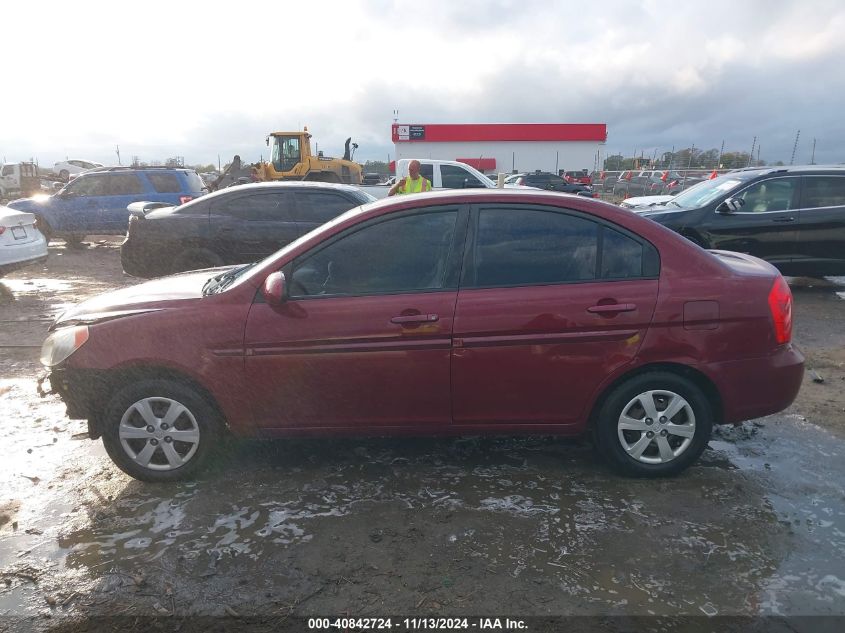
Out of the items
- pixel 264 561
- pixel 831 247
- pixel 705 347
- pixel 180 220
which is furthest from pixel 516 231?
pixel 831 247

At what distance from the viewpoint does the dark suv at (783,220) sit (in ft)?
27.0

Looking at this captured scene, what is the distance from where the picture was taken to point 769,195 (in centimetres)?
842

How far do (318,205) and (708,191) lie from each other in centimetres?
583

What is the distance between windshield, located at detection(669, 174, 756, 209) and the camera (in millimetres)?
8602

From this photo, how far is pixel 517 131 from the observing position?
46.3 metres

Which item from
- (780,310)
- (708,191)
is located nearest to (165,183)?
(708,191)

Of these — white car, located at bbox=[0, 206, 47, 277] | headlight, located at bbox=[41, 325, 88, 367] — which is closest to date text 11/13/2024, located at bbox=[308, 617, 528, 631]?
headlight, located at bbox=[41, 325, 88, 367]

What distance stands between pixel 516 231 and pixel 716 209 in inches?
247

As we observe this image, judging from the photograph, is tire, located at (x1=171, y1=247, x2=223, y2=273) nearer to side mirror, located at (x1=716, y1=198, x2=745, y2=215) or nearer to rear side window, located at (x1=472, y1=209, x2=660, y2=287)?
rear side window, located at (x1=472, y1=209, x2=660, y2=287)

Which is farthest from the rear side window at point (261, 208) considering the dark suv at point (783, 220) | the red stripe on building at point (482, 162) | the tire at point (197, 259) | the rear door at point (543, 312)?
the red stripe on building at point (482, 162)

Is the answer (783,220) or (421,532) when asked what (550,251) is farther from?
(783,220)

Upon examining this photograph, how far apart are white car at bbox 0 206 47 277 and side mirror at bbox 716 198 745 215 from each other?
1003 cm

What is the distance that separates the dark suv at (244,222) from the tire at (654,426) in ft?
17.2

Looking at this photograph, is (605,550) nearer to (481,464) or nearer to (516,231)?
(481,464)
